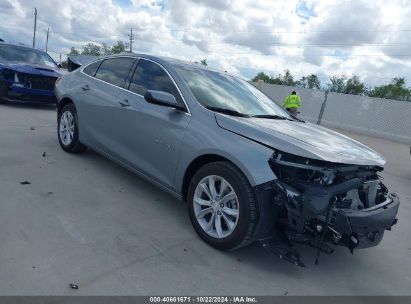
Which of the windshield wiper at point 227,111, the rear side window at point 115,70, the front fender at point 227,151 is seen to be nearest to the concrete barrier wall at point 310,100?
the rear side window at point 115,70

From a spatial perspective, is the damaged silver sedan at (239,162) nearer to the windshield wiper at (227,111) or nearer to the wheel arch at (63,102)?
the windshield wiper at (227,111)

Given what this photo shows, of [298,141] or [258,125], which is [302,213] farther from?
[258,125]

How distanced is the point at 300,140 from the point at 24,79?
28.6ft

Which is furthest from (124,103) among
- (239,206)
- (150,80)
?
(239,206)

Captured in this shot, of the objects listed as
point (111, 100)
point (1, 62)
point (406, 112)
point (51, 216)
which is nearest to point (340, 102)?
point (406, 112)

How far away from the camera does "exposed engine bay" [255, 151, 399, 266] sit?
315 cm

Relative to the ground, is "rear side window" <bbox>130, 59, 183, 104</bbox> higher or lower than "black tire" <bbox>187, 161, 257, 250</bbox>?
higher

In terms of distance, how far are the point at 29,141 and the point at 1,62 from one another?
471cm

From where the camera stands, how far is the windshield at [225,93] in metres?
4.21

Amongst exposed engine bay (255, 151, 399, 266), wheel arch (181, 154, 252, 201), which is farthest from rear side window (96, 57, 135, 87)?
exposed engine bay (255, 151, 399, 266)

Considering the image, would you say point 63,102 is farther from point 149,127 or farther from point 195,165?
point 195,165

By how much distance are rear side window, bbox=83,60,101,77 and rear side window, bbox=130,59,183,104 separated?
110 centimetres

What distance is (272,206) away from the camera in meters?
3.29

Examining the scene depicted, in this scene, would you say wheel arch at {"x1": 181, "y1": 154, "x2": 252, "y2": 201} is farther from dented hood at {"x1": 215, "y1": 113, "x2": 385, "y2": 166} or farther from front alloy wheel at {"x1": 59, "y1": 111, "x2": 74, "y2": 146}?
front alloy wheel at {"x1": 59, "y1": 111, "x2": 74, "y2": 146}
